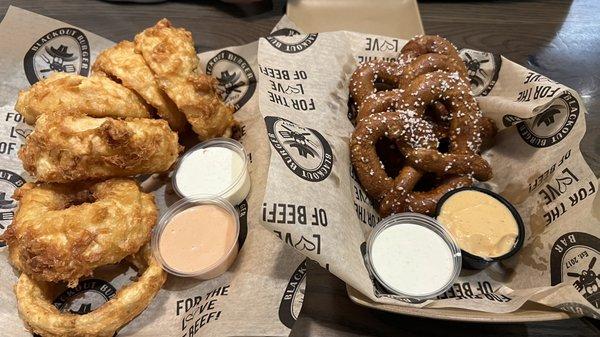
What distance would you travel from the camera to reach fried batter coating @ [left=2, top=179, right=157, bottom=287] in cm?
150

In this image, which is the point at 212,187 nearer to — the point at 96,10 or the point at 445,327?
the point at 445,327

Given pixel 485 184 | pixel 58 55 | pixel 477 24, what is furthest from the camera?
pixel 477 24

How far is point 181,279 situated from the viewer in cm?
172

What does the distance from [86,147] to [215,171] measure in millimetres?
550

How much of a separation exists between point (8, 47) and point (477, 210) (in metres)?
2.36

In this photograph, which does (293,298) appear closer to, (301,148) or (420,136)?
(301,148)

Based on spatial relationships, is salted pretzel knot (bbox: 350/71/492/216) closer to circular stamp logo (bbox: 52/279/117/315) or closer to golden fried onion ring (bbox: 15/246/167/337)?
golden fried onion ring (bbox: 15/246/167/337)

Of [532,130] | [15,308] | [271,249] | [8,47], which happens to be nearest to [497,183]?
[532,130]

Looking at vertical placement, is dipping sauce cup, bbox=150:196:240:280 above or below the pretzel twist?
below

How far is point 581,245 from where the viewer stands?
4.88ft

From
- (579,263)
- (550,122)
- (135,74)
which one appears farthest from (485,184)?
(135,74)

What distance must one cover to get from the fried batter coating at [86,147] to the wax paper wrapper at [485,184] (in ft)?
1.70

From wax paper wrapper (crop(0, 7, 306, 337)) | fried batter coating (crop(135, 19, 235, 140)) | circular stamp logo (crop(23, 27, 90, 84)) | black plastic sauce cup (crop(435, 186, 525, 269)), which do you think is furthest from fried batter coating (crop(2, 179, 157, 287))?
black plastic sauce cup (crop(435, 186, 525, 269))

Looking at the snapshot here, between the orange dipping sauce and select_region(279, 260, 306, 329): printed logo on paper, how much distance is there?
0.97 feet
